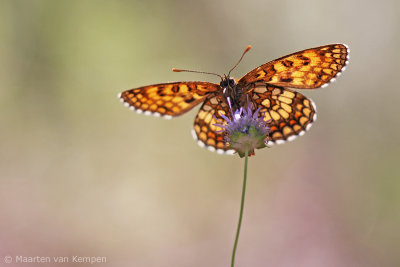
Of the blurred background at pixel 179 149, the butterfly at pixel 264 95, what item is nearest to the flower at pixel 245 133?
the butterfly at pixel 264 95

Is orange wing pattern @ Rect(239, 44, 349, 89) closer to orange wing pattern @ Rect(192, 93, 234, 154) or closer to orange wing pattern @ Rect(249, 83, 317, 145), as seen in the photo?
orange wing pattern @ Rect(249, 83, 317, 145)

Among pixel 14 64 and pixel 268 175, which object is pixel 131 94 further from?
pixel 14 64

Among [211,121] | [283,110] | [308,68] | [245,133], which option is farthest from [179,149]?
[245,133]

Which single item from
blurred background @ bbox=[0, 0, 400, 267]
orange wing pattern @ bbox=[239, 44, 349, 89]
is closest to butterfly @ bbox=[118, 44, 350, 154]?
orange wing pattern @ bbox=[239, 44, 349, 89]

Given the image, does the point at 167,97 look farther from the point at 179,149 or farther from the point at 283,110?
the point at 179,149

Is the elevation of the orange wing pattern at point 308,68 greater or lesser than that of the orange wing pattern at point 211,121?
greater

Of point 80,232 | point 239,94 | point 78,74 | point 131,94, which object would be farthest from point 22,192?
point 239,94

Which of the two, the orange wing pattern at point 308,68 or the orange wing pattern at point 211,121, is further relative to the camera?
the orange wing pattern at point 211,121

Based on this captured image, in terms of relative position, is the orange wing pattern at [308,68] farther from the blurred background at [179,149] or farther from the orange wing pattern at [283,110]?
the blurred background at [179,149]
